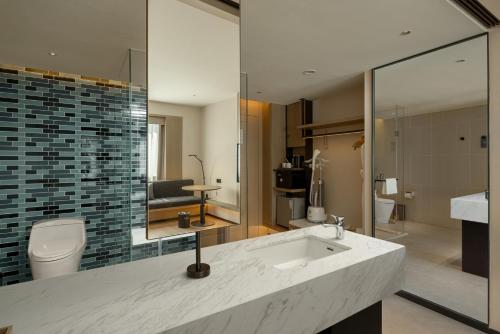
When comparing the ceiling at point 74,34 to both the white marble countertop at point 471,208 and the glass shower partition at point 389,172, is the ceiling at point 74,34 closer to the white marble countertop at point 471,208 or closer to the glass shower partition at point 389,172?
the glass shower partition at point 389,172

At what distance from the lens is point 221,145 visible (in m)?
1.37

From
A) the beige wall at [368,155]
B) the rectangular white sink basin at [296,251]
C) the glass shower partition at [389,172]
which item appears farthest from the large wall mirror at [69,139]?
the glass shower partition at [389,172]

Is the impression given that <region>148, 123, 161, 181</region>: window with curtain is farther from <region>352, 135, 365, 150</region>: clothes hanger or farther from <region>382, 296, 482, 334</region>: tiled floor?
<region>352, 135, 365, 150</region>: clothes hanger

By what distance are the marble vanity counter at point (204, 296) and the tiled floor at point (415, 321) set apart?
1.00 m

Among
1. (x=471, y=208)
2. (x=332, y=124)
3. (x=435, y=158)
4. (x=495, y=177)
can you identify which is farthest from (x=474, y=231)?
(x=332, y=124)

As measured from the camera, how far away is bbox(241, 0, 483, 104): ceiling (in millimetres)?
1725

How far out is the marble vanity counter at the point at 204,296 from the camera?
0.84 m

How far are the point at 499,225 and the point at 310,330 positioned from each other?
1910 millimetres

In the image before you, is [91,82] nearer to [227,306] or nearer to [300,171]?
[227,306]

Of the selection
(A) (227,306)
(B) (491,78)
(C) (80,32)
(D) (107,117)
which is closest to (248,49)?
(C) (80,32)

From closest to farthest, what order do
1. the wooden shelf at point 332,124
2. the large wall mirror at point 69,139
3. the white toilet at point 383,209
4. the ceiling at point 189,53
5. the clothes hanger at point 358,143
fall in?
the ceiling at point 189,53, the large wall mirror at point 69,139, the white toilet at point 383,209, the wooden shelf at point 332,124, the clothes hanger at point 358,143

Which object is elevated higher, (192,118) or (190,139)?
(192,118)

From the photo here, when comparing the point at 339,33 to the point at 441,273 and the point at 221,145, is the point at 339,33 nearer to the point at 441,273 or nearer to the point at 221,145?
the point at 221,145

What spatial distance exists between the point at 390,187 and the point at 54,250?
331 cm
